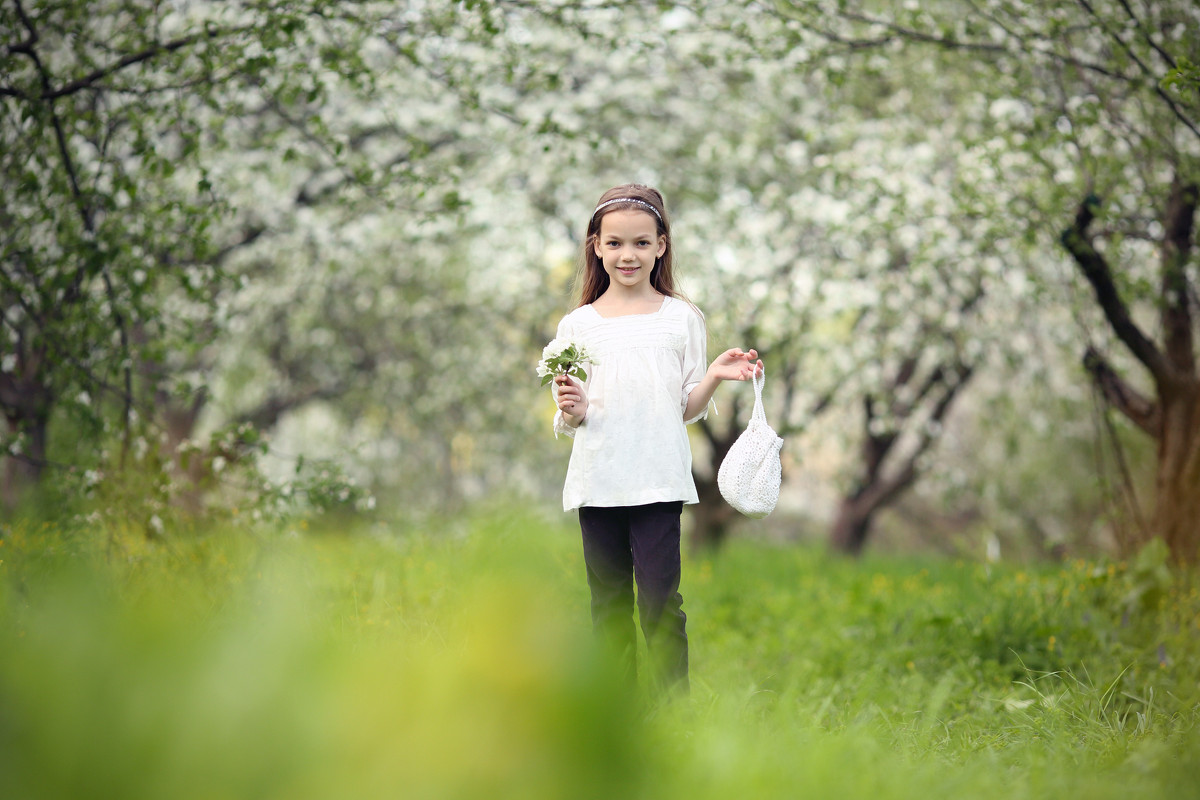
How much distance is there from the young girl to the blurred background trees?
1.69 metres

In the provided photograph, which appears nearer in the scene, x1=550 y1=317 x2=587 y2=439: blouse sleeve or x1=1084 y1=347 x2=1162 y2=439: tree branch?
x1=550 y1=317 x2=587 y2=439: blouse sleeve

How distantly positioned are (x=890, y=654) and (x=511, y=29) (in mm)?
4088

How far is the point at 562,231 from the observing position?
902cm

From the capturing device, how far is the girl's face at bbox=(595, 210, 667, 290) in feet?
9.80

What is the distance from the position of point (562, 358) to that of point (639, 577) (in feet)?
2.30

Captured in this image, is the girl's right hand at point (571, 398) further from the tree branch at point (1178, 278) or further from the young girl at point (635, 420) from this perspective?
the tree branch at point (1178, 278)

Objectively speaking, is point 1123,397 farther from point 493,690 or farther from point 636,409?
point 493,690

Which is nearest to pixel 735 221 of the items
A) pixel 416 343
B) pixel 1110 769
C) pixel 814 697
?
pixel 416 343

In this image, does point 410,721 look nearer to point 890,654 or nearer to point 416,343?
point 890,654

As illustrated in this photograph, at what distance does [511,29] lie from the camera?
5.70 metres

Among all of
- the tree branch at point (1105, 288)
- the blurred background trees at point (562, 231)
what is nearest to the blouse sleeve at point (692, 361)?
the blurred background trees at point (562, 231)

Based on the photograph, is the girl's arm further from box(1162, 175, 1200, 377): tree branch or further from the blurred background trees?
box(1162, 175, 1200, 377): tree branch

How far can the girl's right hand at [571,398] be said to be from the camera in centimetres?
284

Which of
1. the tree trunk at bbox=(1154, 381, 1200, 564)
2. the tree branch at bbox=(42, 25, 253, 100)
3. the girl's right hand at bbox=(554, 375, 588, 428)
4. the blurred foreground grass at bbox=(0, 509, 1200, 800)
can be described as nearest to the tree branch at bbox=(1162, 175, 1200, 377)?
the tree trunk at bbox=(1154, 381, 1200, 564)
